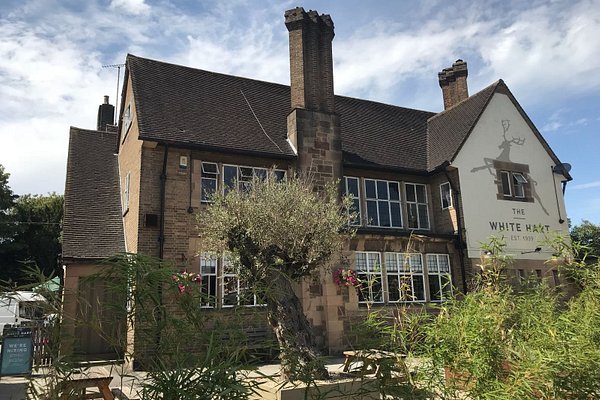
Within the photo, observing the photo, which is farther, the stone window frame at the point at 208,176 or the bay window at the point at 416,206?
the bay window at the point at 416,206

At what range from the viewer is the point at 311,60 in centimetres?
1716

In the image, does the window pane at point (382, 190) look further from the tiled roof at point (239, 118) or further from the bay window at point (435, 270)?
the bay window at point (435, 270)

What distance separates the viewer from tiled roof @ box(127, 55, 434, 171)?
15.4 m

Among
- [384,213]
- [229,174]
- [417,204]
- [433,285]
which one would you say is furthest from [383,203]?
[229,174]

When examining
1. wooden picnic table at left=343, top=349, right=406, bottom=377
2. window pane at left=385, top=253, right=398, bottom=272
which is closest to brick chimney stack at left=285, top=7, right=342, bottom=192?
window pane at left=385, top=253, right=398, bottom=272

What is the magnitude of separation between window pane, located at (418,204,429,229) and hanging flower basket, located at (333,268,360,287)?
550cm

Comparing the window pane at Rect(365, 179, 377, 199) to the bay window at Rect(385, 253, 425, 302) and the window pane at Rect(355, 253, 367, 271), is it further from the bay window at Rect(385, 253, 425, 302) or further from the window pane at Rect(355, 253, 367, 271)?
the window pane at Rect(355, 253, 367, 271)

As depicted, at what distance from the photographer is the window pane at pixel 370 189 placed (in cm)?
1802

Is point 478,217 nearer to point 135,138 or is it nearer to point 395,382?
point 135,138

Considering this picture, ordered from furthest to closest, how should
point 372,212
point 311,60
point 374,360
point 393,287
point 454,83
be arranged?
point 454,83 < point 372,212 < point 311,60 < point 393,287 < point 374,360

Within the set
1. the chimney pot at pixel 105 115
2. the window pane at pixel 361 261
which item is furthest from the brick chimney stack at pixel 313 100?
the chimney pot at pixel 105 115

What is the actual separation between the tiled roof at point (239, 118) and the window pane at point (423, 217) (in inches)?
69.0

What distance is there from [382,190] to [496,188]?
4.92 metres

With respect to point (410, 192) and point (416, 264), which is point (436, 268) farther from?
point (410, 192)
